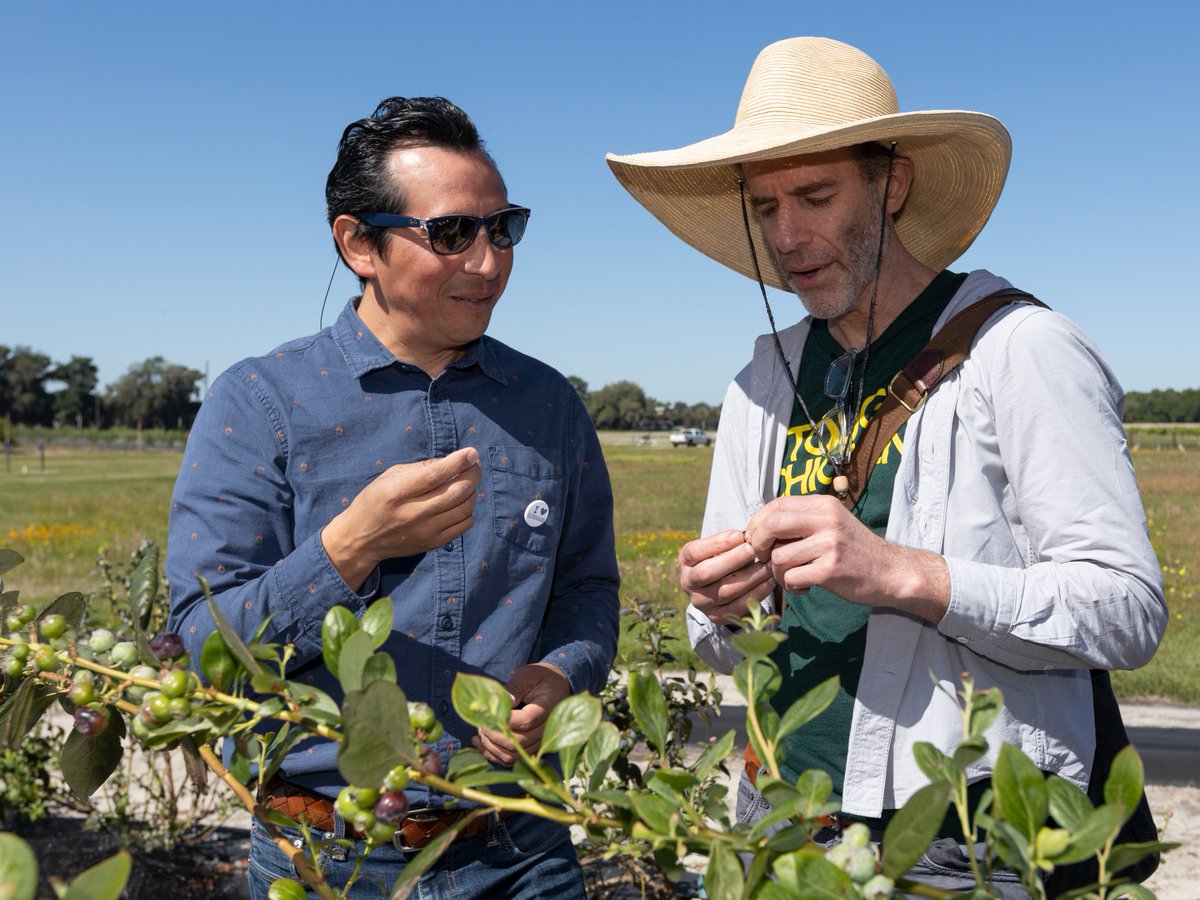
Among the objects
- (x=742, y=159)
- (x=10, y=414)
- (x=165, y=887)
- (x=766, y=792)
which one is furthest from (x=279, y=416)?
(x=10, y=414)

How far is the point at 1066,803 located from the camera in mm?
704

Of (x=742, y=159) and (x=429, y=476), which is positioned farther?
(x=742, y=159)

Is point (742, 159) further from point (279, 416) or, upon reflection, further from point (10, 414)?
point (10, 414)

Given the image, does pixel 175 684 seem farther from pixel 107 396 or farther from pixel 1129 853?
pixel 107 396

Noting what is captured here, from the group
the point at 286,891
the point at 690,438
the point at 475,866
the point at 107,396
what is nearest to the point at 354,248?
the point at 475,866

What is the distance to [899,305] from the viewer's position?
6.80ft

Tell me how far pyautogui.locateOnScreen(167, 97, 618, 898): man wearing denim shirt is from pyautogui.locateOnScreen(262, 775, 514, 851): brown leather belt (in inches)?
0.4

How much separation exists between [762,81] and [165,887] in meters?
3.97

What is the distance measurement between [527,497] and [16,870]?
155cm

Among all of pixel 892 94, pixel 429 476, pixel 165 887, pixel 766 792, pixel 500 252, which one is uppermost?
pixel 892 94

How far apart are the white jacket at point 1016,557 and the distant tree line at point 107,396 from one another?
114 meters

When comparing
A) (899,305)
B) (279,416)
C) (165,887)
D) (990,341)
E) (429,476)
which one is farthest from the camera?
(165,887)

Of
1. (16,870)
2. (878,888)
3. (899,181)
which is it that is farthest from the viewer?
(899,181)

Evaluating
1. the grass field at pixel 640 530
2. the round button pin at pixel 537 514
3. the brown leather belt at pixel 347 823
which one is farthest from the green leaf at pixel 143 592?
the grass field at pixel 640 530
